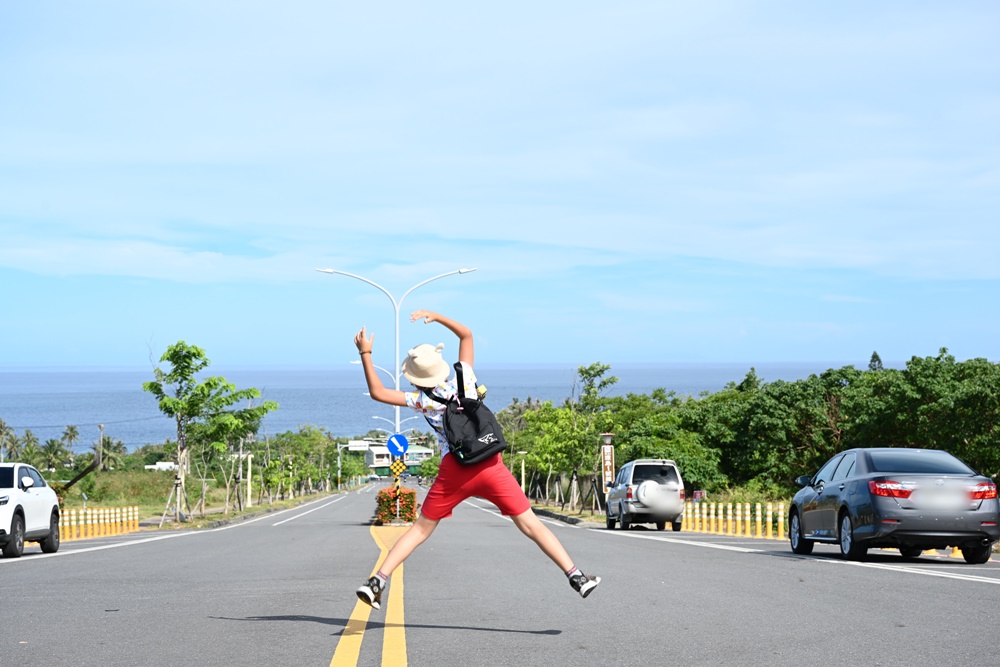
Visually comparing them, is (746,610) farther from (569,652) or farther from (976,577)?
(976,577)

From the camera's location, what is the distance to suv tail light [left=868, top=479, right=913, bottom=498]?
1435 centimetres

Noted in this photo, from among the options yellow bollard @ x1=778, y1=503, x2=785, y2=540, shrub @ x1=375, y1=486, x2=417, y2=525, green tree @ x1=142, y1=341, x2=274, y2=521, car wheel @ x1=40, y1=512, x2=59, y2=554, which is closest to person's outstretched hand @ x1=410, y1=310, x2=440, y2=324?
car wheel @ x1=40, y1=512, x2=59, y2=554

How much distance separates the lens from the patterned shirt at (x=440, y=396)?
25.6 ft

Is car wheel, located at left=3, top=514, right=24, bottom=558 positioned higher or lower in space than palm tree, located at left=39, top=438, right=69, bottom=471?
higher

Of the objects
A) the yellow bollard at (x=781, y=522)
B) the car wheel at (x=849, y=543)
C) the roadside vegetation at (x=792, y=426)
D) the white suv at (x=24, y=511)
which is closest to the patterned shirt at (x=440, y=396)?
the car wheel at (x=849, y=543)

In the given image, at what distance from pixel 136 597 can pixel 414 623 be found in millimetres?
3257

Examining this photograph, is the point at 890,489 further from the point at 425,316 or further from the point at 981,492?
the point at 425,316

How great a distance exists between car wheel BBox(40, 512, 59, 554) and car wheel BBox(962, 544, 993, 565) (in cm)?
1424

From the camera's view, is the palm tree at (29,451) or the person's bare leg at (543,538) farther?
the palm tree at (29,451)

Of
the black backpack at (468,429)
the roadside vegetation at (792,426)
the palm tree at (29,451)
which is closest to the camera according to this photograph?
the black backpack at (468,429)

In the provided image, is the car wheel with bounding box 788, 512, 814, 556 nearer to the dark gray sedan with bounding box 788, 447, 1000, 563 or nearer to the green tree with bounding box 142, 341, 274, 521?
the dark gray sedan with bounding box 788, 447, 1000, 563

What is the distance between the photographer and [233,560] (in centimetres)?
1576

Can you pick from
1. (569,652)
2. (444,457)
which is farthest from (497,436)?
(569,652)

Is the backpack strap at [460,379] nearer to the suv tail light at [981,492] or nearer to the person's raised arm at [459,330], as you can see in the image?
the person's raised arm at [459,330]
